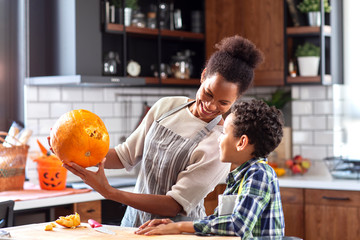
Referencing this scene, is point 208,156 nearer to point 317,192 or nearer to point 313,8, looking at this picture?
point 317,192

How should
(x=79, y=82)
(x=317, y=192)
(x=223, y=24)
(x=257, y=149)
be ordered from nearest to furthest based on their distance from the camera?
1. (x=257, y=149)
2. (x=79, y=82)
3. (x=317, y=192)
4. (x=223, y=24)

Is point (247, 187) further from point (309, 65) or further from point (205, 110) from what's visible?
point (309, 65)

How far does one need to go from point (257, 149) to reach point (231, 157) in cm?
10

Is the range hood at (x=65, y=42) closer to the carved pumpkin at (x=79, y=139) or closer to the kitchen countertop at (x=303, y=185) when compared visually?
the kitchen countertop at (x=303, y=185)

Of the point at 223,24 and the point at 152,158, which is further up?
the point at 223,24

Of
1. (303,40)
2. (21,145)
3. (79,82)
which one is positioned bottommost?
(21,145)

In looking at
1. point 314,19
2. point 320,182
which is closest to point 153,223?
point 320,182

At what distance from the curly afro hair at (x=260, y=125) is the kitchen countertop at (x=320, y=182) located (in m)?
2.34

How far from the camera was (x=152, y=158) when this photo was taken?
2561mm

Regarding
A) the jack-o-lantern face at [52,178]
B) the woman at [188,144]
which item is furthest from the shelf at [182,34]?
the woman at [188,144]

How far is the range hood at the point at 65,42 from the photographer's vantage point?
14.2ft

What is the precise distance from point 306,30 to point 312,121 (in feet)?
2.57

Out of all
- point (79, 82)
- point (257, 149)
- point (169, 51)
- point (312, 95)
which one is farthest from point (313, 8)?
point (257, 149)

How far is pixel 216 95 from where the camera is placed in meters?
2.36
